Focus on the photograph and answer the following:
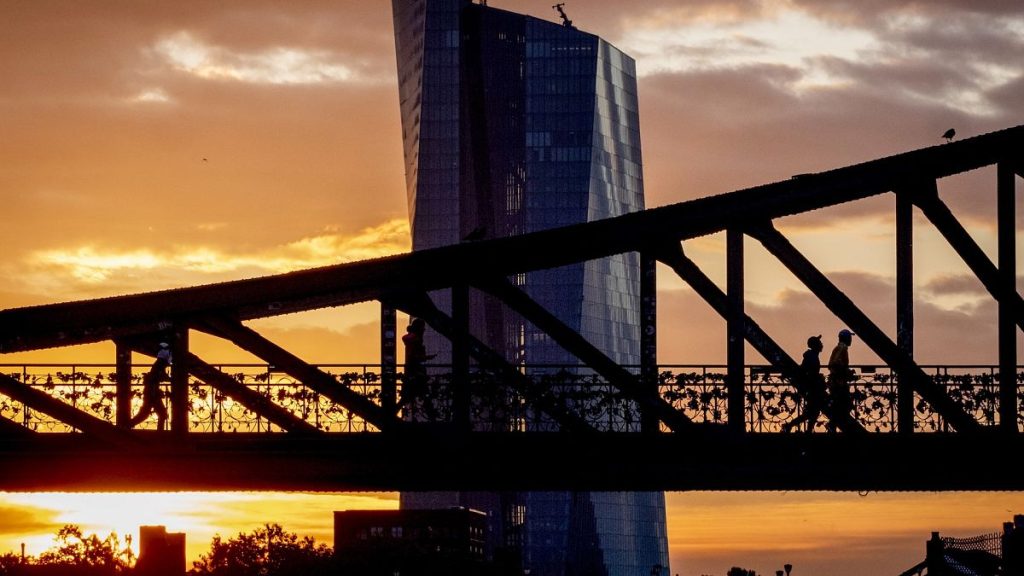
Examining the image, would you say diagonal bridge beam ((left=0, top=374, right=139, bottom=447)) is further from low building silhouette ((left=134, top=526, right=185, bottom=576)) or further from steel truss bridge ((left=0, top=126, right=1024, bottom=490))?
low building silhouette ((left=134, top=526, right=185, bottom=576))

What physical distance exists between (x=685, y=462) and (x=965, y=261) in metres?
5.78

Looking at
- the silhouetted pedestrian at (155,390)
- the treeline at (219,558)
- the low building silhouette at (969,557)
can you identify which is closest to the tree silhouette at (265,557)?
the treeline at (219,558)

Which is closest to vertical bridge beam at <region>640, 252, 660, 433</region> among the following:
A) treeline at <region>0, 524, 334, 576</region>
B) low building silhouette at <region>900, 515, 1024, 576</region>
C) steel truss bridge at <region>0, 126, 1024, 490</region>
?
steel truss bridge at <region>0, 126, 1024, 490</region>

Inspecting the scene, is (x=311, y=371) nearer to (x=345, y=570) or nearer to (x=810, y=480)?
(x=810, y=480)

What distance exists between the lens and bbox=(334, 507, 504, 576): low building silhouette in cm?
11250

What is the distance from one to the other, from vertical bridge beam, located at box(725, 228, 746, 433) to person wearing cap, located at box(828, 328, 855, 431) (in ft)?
5.13

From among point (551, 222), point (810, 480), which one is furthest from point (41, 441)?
point (551, 222)

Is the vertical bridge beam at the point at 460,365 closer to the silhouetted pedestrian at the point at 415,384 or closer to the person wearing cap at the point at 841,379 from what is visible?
the silhouetted pedestrian at the point at 415,384

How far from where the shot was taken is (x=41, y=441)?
35406 mm

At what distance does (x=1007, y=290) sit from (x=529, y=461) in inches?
336

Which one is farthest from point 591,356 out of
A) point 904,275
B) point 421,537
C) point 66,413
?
point 421,537

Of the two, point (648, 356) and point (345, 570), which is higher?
point (648, 356)

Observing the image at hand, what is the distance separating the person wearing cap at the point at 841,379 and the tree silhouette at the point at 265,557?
6513 centimetres

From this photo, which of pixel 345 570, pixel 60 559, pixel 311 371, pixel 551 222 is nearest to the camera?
pixel 311 371
